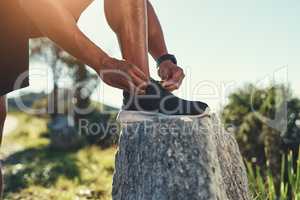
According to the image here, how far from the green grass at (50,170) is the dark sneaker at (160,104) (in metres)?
2.34

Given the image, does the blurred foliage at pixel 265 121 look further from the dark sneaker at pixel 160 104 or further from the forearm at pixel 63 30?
the forearm at pixel 63 30

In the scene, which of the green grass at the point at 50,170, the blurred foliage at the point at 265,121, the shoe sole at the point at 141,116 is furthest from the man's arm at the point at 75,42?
the blurred foliage at the point at 265,121

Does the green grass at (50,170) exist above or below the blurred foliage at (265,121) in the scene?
below

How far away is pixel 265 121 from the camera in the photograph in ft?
21.5

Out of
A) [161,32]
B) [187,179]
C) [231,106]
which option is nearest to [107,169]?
[231,106]

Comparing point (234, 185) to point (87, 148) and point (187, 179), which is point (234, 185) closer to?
point (187, 179)

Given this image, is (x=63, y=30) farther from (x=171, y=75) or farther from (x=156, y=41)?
(x=156, y=41)

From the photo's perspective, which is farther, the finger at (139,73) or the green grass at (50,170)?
the green grass at (50,170)

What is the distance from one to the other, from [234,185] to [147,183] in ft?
1.62

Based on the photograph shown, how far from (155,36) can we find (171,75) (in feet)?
0.94

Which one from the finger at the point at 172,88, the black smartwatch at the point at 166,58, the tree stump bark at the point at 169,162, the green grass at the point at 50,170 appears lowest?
the green grass at the point at 50,170

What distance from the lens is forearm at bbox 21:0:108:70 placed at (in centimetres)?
191

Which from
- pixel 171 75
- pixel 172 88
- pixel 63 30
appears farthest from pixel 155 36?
pixel 63 30

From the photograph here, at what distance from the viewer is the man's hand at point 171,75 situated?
7.41ft
